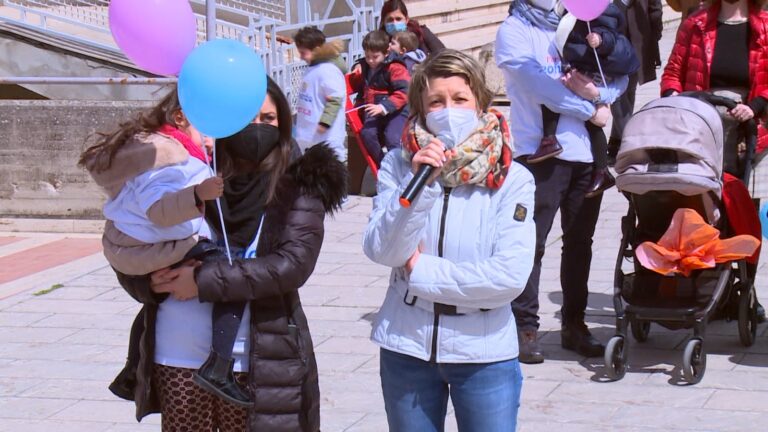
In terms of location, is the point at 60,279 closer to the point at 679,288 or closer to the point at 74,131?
the point at 74,131

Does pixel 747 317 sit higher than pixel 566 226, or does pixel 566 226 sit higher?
pixel 566 226

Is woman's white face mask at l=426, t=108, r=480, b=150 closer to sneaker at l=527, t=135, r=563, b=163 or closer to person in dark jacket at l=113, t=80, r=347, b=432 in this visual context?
person in dark jacket at l=113, t=80, r=347, b=432

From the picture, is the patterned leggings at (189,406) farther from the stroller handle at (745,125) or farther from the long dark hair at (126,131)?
the stroller handle at (745,125)

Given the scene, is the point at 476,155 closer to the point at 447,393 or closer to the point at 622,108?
the point at 447,393

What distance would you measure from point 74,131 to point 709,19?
5.98m

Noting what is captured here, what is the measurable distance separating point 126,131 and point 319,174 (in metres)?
0.66

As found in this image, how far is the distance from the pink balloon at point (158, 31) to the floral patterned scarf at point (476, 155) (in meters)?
0.89

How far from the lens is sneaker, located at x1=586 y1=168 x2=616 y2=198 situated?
6.55 metres

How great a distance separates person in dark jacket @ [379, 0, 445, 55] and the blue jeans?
8.26m

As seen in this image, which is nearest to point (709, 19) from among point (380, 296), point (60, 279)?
point (380, 296)

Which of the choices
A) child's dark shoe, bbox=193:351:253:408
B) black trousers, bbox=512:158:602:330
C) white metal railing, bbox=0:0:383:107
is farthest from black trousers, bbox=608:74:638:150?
child's dark shoe, bbox=193:351:253:408

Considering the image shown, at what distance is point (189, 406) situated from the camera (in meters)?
4.11

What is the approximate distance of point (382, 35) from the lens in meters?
11.5

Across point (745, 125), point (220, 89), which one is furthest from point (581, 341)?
point (220, 89)
